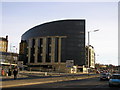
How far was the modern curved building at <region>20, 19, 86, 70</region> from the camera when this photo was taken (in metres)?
109

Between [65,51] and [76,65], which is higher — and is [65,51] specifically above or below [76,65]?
above

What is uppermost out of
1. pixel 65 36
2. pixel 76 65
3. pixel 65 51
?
pixel 65 36

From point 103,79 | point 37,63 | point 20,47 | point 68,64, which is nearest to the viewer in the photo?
point 68,64

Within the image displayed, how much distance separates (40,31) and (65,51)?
777 inches

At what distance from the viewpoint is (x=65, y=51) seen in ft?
358

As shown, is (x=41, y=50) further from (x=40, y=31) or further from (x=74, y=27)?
(x=74, y=27)

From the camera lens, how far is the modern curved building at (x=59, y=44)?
358ft

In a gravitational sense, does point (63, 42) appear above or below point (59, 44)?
above

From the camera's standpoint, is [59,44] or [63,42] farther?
[59,44]

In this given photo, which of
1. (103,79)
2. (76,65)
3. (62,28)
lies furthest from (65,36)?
(103,79)

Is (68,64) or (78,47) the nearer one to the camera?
(68,64)

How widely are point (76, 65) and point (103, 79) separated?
220 feet

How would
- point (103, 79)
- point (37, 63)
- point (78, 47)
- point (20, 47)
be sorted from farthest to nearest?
point (20, 47), point (37, 63), point (78, 47), point (103, 79)

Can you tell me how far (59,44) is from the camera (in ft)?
364
